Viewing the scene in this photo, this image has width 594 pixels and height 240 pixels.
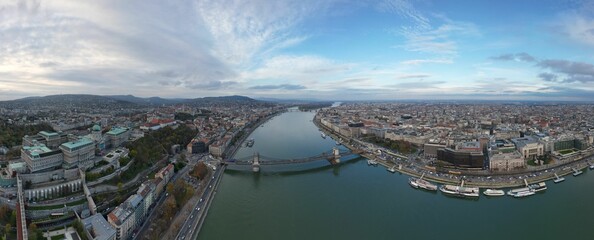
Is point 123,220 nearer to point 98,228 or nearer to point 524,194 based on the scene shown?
point 98,228

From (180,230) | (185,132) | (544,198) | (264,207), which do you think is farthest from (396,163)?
(185,132)

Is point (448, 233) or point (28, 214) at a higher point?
point (28, 214)

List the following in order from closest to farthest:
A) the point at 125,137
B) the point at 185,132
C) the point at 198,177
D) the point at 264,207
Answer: the point at 264,207
the point at 198,177
the point at 125,137
the point at 185,132

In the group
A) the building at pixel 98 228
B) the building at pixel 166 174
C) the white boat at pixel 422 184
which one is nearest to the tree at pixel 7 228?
the building at pixel 98 228

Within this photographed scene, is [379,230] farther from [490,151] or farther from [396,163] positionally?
[490,151]

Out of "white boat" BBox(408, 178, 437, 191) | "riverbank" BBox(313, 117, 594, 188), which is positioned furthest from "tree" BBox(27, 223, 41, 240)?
"riverbank" BBox(313, 117, 594, 188)

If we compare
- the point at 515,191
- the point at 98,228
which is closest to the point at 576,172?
the point at 515,191

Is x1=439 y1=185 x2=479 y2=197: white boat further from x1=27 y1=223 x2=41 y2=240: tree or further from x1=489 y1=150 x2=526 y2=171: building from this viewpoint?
x1=27 y1=223 x2=41 y2=240: tree
